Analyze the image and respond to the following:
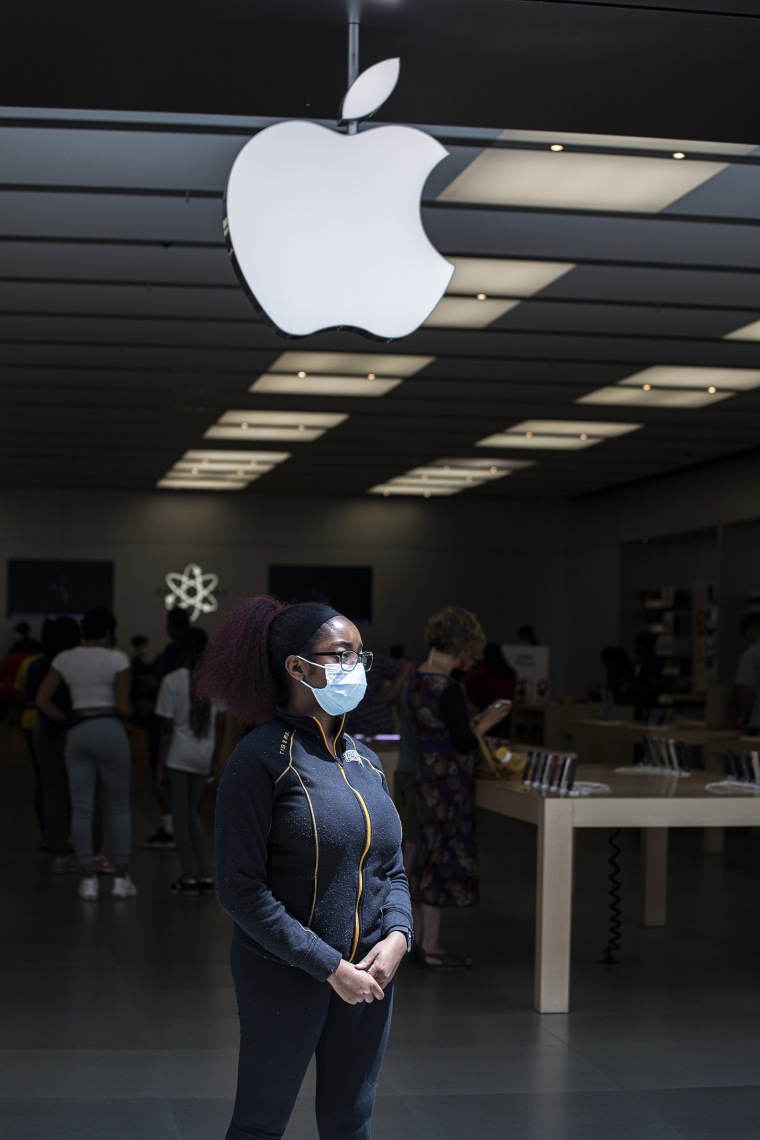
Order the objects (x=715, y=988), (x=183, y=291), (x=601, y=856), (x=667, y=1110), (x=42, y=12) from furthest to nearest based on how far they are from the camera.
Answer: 1. (x=601, y=856)
2. (x=183, y=291)
3. (x=715, y=988)
4. (x=667, y=1110)
5. (x=42, y=12)

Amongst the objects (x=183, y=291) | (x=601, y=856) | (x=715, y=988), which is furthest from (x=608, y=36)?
(x=601, y=856)

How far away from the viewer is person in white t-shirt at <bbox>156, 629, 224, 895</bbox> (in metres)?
7.61

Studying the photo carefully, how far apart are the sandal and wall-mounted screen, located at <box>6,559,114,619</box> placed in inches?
580

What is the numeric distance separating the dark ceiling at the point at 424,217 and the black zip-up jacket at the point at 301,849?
2.07 metres

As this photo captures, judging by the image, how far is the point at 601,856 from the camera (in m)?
9.84

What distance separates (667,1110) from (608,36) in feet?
10.4

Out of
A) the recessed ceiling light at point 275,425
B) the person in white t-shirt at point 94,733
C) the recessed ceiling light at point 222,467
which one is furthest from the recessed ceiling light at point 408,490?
the person in white t-shirt at point 94,733

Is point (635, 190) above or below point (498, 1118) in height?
above

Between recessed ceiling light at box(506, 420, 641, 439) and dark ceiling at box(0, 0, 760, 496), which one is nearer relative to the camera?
dark ceiling at box(0, 0, 760, 496)

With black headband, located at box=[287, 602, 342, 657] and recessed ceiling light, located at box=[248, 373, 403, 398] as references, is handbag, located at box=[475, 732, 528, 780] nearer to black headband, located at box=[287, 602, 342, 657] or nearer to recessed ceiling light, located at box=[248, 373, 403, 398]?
black headband, located at box=[287, 602, 342, 657]

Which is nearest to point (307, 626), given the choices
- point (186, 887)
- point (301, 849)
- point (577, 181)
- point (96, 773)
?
point (301, 849)

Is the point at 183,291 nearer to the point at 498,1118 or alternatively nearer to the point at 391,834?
the point at 498,1118

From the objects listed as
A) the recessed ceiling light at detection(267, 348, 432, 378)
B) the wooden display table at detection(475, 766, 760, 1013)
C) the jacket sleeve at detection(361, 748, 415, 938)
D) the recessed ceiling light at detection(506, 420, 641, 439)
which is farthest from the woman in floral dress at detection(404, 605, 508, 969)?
the recessed ceiling light at detection(506, 420, 641, 439)

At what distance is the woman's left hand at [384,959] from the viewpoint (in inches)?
97.7
